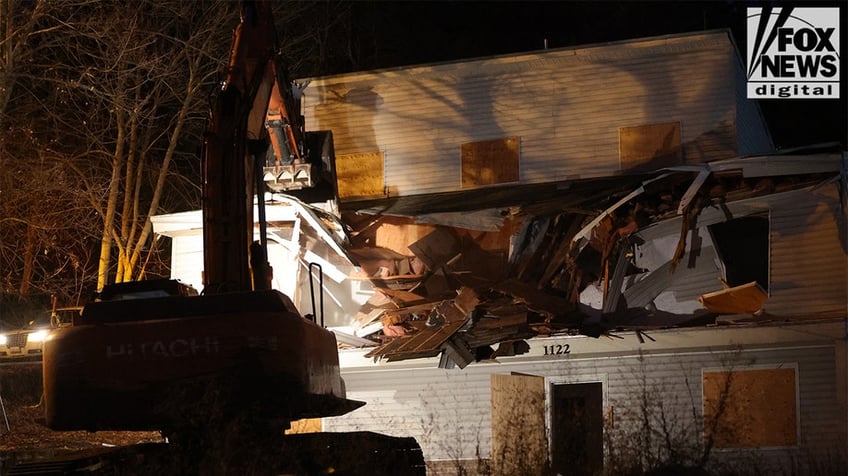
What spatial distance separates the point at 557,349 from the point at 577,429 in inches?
108

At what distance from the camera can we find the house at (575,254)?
19.2 metres

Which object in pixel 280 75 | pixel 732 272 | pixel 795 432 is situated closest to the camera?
pixel 280 75

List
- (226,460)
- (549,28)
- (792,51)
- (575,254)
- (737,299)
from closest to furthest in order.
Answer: (226,460) < (737,299) < (575,254) < (792,51) < (549,28)

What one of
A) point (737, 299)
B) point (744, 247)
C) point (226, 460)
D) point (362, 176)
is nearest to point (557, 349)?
point (737, 299)

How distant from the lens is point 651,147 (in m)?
23.4

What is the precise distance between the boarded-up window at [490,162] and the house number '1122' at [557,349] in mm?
5272

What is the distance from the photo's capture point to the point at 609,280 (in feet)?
67.8

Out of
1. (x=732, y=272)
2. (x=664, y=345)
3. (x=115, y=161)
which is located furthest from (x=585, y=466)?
(x=115, y=161)

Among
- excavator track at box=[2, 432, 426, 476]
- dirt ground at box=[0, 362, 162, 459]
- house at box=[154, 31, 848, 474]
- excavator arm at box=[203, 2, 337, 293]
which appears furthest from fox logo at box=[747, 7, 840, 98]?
excavator track at box=[2, 432, 426, 476]

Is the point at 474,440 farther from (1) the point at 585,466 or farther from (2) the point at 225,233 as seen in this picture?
(2) the point at 225,233

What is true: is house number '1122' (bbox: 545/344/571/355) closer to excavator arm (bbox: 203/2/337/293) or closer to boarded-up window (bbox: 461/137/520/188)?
boarded-up window (bbox: 461/137/520/188)

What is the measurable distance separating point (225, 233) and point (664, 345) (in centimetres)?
1109

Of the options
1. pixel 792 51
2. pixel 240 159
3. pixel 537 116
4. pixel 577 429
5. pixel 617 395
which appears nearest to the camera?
pixel 240 159

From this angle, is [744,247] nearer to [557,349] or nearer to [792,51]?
[557,349]
